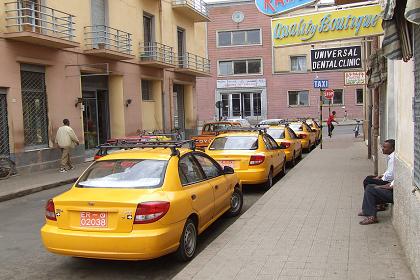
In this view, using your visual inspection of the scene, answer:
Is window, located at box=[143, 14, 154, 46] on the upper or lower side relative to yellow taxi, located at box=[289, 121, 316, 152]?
upper

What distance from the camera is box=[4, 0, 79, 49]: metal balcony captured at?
14094 millimetres

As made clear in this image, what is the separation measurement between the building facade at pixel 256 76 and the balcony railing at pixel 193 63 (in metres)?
19.2

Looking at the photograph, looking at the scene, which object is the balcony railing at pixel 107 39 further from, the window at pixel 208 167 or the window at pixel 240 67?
the window at pixel 240 67

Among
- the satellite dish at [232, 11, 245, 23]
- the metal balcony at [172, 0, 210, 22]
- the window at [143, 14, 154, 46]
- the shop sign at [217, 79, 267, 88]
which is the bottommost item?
the shop sign at [217, 79, 267, 88]

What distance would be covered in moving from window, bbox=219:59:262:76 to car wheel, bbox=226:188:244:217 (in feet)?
137

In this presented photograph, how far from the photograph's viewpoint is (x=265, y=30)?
160 ft

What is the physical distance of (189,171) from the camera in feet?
21.5

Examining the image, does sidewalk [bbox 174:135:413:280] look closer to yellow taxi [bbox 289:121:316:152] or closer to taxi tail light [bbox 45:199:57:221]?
taxi tail light [bbox 45:199:57:221]

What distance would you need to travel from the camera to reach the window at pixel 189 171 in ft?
20.6

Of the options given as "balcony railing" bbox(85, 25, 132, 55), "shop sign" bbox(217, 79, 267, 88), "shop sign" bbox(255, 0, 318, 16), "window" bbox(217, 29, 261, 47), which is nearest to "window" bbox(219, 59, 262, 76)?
"shop sign" bbox(217, 79, 267, 88)

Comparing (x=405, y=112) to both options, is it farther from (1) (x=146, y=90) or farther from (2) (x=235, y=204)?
(1) (x=146, y=90)

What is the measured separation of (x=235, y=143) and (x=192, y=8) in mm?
17107

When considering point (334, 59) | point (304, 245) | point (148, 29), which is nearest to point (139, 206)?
point (304, 245)

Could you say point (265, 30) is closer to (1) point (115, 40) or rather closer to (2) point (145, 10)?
(2) point (145, 10)
